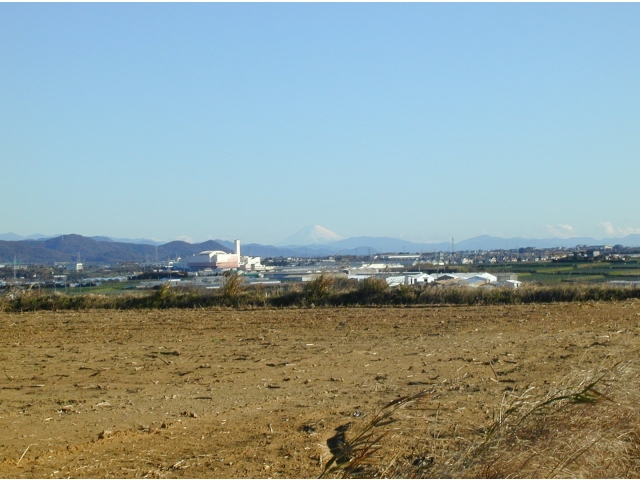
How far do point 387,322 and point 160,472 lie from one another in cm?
1196

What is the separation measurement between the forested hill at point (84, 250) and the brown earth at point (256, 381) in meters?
47.4

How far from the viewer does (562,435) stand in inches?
231

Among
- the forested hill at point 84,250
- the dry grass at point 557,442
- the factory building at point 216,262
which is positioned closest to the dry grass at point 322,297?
the dry grass at point 557,442

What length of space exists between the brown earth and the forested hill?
155 feet

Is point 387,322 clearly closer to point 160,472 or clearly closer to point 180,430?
point 180,430

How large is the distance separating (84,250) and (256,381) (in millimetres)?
68585

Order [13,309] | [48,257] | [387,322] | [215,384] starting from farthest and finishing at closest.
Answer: [48,257] < [13,309] < [387,322] < [215,384]

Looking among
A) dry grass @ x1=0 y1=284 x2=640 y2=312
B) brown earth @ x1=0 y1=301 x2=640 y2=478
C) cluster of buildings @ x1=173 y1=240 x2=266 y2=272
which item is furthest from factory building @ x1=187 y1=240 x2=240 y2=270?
brown earth @ x1=0 y1=301 x2=640 y2=478

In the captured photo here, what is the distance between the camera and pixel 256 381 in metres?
10.8

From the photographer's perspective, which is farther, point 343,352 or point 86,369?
point 343,352

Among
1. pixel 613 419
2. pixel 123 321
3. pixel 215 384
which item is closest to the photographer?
pixel 613 419

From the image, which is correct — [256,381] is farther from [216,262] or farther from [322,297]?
[216,262]

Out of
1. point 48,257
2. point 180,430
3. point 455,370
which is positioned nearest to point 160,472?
point 180,430

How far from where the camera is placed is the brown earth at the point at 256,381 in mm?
6996
